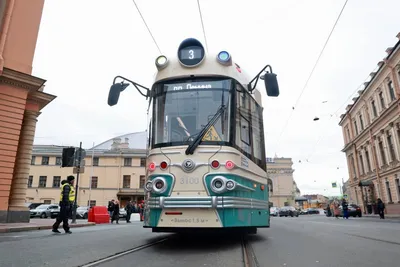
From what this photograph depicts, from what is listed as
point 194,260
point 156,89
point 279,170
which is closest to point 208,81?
point 156,89

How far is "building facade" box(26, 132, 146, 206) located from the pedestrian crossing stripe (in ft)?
140

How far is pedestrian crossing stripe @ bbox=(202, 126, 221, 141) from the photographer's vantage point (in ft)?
17.7

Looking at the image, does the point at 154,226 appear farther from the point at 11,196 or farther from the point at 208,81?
the point at 11,196

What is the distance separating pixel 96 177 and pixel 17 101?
109ft

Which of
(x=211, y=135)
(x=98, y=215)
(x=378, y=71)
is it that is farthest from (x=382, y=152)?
(x=211, y=135)

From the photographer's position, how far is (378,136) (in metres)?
34.3

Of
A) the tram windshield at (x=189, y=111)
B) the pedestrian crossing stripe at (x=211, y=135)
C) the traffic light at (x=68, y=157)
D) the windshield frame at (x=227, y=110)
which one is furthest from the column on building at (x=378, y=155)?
the pedestrian crossing stripe at (x=211, y=135)

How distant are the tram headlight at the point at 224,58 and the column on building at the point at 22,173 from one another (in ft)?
46.6

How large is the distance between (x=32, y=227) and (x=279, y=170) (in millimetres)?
62192

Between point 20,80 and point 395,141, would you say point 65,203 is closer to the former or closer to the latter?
point 20,80

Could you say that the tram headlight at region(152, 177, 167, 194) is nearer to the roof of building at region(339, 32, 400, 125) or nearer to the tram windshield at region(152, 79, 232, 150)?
the tram windshield at region(152, 79, 232, 150)

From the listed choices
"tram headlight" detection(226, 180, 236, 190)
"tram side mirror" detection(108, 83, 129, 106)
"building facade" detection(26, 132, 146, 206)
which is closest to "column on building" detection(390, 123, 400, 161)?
"tram headlight" detection(226, 180, 236, 190)

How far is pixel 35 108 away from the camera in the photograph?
1798 centimetres

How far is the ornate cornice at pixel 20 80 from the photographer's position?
1541cm
